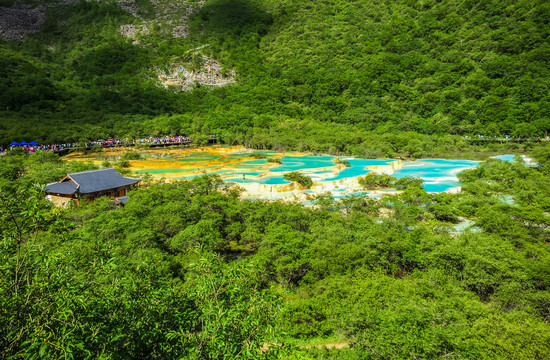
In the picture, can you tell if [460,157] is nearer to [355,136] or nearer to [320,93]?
[355,136]

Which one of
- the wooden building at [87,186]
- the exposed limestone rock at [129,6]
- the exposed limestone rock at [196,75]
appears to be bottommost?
the wooden building at [87,186]

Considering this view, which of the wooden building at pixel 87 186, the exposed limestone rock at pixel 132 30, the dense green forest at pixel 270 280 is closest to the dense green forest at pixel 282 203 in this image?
the dense green forest at pixel 270 280

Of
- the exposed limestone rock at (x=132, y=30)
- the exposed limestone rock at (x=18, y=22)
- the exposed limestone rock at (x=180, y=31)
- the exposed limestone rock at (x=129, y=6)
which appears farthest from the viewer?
the exposed limestone rock at (x=129, y=6)

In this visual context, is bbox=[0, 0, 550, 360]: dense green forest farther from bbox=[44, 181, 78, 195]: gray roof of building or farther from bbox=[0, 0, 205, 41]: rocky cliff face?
bbox=[44, 181, 78, 195]: gray roof of building

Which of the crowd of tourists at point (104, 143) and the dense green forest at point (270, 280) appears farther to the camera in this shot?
the crowd of tourists at point (104, 143)

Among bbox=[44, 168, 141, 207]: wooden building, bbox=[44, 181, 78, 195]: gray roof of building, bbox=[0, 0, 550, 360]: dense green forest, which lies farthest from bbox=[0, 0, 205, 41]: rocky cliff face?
bbox=[44, 181, 78, 195]: gray roof of building

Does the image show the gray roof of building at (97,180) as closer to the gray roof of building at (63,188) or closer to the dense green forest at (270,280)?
the gray roof of building at (63,188)

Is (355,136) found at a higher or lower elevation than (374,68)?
lower

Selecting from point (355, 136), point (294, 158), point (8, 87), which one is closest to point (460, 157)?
point (355, 136)
